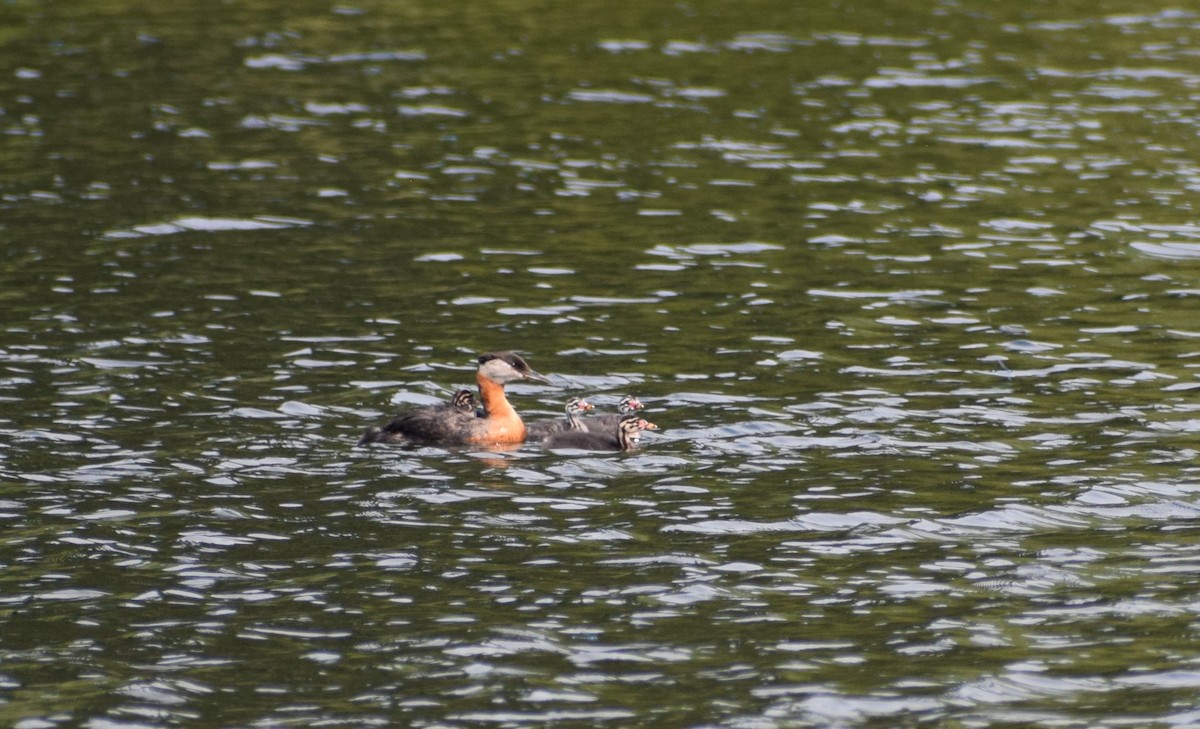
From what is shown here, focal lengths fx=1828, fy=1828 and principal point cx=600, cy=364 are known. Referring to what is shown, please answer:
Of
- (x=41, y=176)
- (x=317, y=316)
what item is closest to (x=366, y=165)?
(x=41, y=176)

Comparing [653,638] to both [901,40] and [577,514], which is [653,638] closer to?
[577,514]

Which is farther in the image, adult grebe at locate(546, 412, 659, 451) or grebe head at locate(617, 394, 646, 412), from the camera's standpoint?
grebe head at locate(617, 394, 646, 412)

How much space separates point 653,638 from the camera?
36.7 ft

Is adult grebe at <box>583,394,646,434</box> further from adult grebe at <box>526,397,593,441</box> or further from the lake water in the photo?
the lake water

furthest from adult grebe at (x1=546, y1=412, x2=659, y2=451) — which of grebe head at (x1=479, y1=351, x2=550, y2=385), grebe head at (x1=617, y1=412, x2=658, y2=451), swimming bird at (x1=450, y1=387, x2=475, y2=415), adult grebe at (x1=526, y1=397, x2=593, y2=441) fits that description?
swimming bird at (x1=450, y1=387, x2=475, y2=415)

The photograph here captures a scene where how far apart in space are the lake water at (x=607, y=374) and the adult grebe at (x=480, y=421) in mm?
219

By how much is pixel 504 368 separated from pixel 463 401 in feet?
1.60

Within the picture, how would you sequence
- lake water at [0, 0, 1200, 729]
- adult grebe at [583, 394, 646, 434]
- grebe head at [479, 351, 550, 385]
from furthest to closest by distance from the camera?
grebe head at [479, 351, 550, 385]
adult grebe at [583, 394, 646, 434]
lake water at [0, 0, 1200, 729]

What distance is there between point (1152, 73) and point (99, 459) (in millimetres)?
22637

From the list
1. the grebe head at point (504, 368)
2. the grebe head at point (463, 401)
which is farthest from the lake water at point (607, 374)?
the grebe head at point (504, 368)

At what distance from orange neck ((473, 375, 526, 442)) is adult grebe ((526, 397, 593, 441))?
0.38 ft

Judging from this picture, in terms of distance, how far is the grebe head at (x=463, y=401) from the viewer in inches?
625

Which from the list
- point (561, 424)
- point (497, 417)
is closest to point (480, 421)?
point (497, 417)

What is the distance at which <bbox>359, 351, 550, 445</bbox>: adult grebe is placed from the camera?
607 inches
